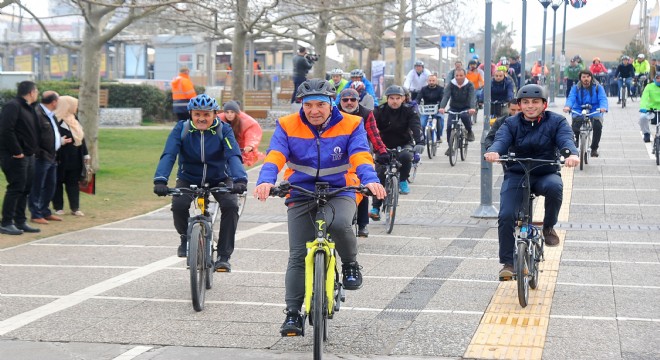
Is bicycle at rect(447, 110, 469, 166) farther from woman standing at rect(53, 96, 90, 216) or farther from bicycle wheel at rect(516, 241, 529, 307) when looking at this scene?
bicycle wheel at rect(516, 241, 529, 307)

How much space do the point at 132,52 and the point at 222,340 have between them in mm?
50453

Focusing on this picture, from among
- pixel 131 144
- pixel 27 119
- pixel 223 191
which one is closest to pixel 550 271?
pixel 223 191

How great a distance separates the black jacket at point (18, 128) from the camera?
13.7 m

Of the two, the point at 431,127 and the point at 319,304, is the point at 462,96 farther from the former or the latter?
the point at 319,304

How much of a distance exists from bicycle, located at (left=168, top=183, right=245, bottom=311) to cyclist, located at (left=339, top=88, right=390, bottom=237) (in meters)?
3.88

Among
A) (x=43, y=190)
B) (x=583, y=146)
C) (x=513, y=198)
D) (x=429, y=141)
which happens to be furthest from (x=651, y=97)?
(x=513, y=198)

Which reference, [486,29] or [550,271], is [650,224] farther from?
[550,271]

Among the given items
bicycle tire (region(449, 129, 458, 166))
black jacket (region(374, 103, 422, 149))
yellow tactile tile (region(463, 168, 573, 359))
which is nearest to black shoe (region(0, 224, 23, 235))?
black jacket (region(374, 103, 422, 149))

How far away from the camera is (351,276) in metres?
7.78

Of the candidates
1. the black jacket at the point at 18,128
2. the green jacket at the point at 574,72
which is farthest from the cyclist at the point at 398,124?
the green jacket at the point at 574,72

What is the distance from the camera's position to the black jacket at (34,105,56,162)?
1457 cm

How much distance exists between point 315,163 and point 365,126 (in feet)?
19.4

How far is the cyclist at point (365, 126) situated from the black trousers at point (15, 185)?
3.87 meters

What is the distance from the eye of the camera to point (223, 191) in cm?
917
